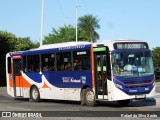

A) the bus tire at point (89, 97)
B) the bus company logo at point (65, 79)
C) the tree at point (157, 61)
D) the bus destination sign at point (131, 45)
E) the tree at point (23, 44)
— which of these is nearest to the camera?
the bus destination sign at point (131, 45)

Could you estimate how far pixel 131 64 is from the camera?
811 inches

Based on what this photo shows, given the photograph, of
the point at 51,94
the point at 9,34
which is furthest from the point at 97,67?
the point at 9,34

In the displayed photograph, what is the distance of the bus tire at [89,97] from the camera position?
70.4 feet

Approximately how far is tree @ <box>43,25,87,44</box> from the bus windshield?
66.4m

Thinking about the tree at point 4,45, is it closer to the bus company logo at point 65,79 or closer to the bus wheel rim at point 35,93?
the bus wheel rim at point 35,93

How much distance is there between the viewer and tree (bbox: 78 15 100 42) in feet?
301

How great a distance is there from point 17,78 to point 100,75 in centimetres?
841

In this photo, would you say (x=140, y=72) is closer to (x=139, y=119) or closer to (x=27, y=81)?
(x=139, y=119)

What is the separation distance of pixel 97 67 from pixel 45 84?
501cm

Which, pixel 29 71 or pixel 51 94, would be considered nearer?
pixel 51 94

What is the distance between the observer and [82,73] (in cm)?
2214

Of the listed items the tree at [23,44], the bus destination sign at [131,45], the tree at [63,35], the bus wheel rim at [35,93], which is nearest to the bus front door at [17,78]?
the bus wheel rim at [35,93]

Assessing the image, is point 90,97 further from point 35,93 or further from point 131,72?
point 35,93

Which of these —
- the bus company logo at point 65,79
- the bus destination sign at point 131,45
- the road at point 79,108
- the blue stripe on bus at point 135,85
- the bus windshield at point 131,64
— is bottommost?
→ the road at point 79,108
